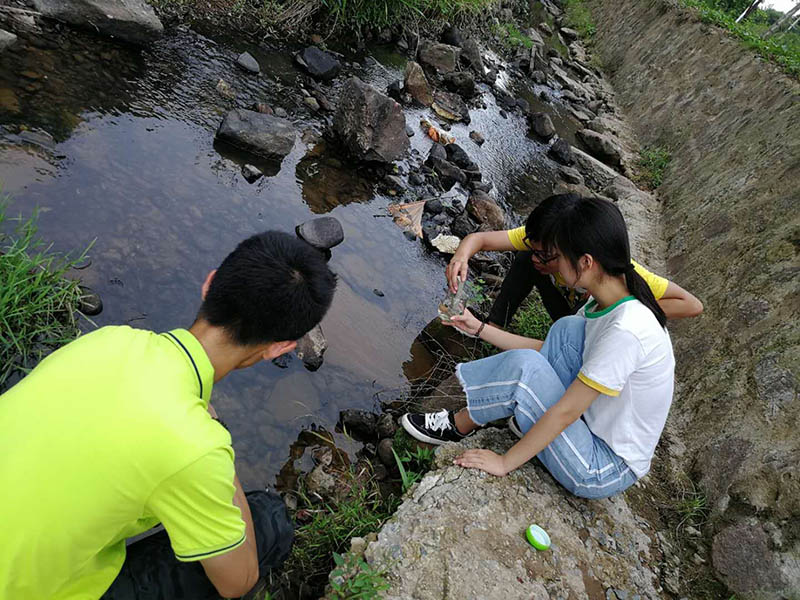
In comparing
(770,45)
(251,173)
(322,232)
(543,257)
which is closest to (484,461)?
(543,257)

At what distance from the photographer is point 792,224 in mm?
4387

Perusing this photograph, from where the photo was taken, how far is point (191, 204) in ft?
14.4

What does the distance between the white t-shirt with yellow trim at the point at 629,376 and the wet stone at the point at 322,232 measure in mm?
2659

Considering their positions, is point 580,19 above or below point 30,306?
above

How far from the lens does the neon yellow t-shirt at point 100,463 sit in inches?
51.7

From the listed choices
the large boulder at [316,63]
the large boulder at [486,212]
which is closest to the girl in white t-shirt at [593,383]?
the large boulder at [486,212]

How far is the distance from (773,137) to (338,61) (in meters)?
5.83

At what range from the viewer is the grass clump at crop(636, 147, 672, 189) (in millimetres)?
8586

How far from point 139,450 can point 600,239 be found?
2070 mm

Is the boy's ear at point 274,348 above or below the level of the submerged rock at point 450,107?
above

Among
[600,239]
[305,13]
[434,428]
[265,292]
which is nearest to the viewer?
[265,292]

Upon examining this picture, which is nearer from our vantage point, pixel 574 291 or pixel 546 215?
pixel 546 215

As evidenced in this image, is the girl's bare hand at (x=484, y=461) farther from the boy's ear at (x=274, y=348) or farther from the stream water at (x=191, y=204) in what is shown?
the boy's ear at (x=274, y=348)

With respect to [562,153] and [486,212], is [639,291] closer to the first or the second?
[486,212]
